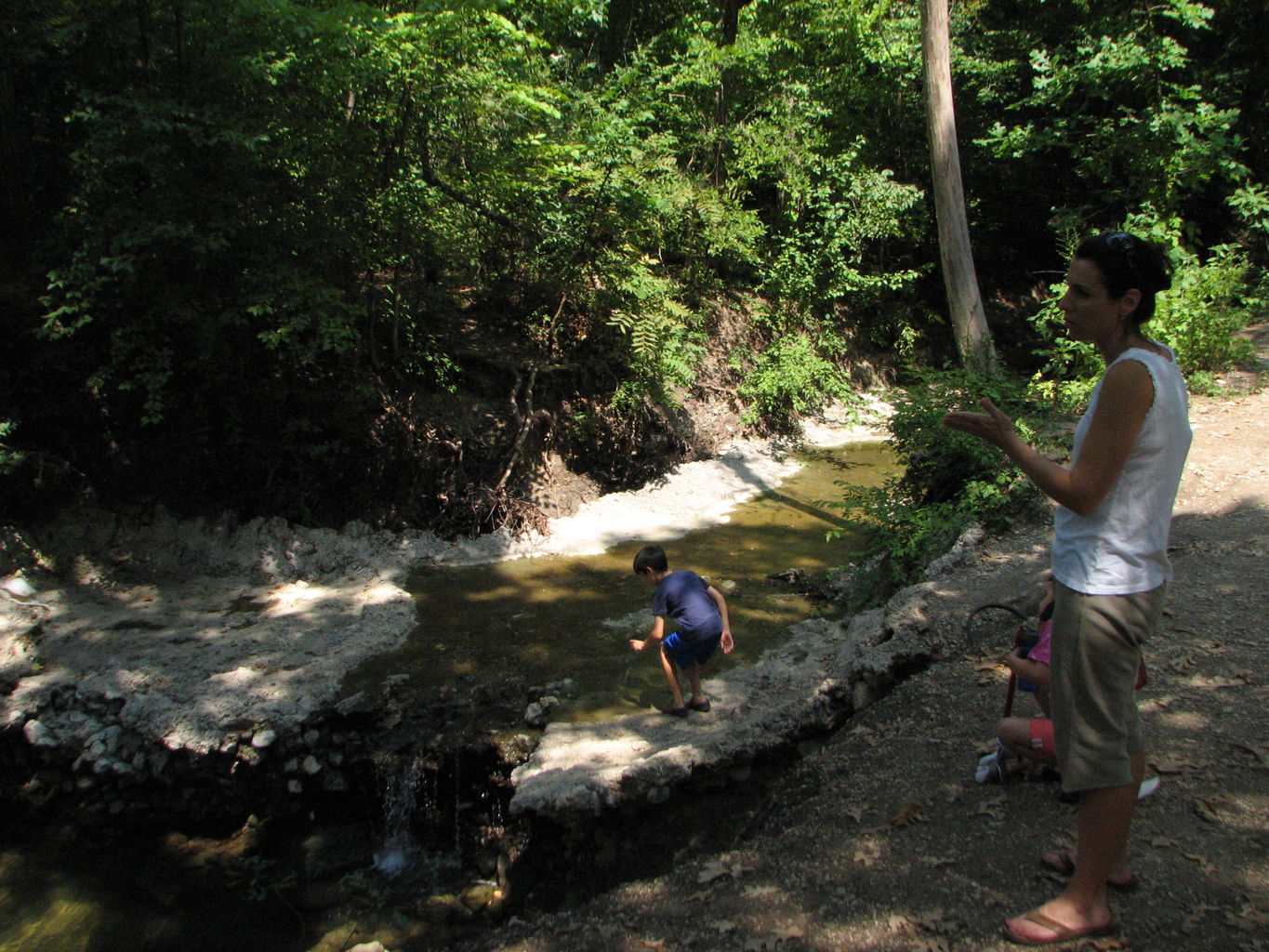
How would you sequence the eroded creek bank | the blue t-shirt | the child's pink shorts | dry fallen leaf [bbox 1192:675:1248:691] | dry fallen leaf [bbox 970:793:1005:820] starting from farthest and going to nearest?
the blue t-shirt → the eroded creek bank → dry fallen leaf [bbox 1192:675:1248:691] → dry fallen leaf [bbox 970:793:1005:820] → the child's pink shorts

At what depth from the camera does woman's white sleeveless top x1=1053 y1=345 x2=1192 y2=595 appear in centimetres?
230

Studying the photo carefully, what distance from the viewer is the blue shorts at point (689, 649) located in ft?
17.8

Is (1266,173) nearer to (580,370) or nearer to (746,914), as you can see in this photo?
(580,370)

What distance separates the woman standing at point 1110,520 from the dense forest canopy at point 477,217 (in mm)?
6452

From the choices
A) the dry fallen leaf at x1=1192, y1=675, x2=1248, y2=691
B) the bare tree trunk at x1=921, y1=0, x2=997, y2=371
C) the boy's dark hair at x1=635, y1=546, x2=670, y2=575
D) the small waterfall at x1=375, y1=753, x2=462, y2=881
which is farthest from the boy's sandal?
the bare tree trunk at x1=921, y1=0, x2=997, y2=371

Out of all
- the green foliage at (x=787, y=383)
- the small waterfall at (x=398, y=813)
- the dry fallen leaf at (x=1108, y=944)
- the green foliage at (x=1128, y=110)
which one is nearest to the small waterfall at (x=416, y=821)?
the small waterfall at (x=398, y=813)

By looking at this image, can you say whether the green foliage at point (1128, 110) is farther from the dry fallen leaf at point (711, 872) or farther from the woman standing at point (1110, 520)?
the dry fallen leaf at point (711, 872)

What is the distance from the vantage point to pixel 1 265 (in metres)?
→ 7.73

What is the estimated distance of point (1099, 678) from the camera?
2.35 m

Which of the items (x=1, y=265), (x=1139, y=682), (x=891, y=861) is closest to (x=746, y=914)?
(x=891, y=861)

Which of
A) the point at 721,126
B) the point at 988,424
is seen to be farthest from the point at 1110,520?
the point at 721,126

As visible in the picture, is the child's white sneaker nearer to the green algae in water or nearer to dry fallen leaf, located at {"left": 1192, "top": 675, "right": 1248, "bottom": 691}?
dry fallen leaf, located at {"left": 1192, "top": 675, "right": 1248, "bottom": 691}

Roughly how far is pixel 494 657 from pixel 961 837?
4.25 m

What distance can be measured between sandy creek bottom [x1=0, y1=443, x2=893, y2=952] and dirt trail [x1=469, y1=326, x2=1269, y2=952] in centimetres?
164
